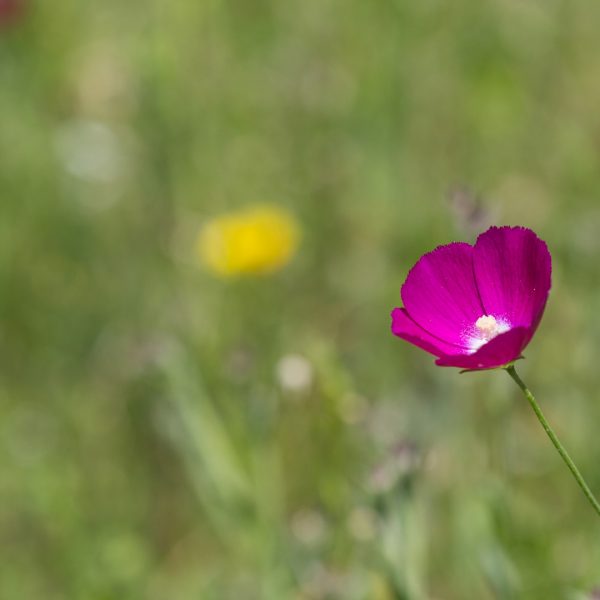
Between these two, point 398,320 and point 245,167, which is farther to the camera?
point 245,167

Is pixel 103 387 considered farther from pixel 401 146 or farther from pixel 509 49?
pixel 509 49

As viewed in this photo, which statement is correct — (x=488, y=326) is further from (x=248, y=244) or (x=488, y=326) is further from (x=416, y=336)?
(x=248, y=244)

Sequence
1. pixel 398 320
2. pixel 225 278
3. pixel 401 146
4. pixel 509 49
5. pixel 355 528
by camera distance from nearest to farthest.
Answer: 1. pixel 398 320
2. pixel 355 528
3. pixel 225 278
4. pixel 401 146
5. pixel 509 49

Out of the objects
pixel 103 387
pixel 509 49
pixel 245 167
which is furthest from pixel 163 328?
pixel 509 49

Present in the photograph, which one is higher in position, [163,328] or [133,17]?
[133,17]

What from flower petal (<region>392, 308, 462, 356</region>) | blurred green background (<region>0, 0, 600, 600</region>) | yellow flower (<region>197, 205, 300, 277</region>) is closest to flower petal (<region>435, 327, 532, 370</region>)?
flower petal (<region>392, 308, 462, 356</region>)

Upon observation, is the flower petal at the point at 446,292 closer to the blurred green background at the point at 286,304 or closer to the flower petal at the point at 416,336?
the flower petal at the point at 416,336

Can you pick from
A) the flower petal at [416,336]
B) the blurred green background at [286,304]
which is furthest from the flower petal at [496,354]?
the blurred green background at [286,304]
